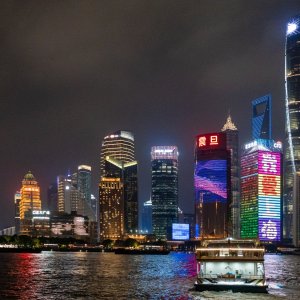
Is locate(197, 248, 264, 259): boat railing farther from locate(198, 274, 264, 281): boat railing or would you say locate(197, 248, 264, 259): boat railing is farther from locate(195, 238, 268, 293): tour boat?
locate(198, 274, 264, 281): boat railing

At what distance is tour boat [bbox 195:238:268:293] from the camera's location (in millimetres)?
82375

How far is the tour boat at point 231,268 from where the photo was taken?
270 ft

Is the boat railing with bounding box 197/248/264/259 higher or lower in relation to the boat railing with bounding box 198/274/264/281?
higher

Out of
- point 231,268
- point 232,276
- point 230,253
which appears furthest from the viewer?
point 230,253

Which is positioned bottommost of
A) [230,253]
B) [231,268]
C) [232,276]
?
[232,276]

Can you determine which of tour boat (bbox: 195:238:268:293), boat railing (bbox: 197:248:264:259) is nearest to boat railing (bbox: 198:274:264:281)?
tour boat (bbox: 195:238:268:293)

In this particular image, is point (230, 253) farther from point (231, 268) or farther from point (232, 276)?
point (232, 276)

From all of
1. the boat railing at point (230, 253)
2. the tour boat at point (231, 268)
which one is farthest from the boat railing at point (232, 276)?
the boat railing at point (230, 253)

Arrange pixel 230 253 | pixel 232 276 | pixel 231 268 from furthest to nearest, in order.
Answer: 1. pixel 230 253
2. pixel 231 268
3. pixel 232 276

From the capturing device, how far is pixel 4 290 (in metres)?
88.8

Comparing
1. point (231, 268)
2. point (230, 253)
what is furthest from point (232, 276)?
point (230, 253)

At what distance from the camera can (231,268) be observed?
8425 centimetres

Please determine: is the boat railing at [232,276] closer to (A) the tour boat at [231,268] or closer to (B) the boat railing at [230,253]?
(A) the tour boat at [231,268]

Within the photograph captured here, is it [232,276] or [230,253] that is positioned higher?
[230,253]
